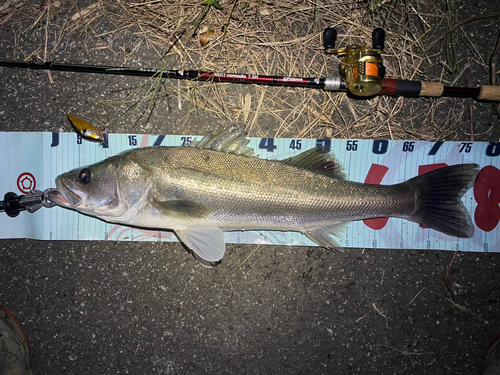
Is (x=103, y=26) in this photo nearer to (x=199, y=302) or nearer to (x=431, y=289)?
(x=199, y=302)

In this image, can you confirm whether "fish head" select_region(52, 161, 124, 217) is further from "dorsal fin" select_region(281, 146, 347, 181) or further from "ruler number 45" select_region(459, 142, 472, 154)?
"ruler number 45" select_region(459, 142, 472, 154)

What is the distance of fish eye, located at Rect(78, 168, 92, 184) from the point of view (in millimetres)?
2266

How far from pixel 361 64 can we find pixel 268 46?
876 millimetres

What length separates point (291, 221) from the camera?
2.40 meters

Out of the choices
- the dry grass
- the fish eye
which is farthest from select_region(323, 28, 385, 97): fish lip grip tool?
the fish eye

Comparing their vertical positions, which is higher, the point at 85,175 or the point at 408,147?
the point at 408,147

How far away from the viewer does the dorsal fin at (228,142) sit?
2.41 meters

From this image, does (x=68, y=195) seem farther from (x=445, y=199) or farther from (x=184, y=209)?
(x=445, y=199)

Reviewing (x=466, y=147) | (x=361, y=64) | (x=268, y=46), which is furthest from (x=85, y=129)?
(x=466, y=147)

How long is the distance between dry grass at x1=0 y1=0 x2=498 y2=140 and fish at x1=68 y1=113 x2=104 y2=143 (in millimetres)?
605

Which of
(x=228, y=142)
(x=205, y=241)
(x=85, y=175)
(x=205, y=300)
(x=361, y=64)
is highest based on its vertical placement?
(x=361, y=64)

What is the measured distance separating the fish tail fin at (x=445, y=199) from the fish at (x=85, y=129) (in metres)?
2.71

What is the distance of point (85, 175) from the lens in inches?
89.3

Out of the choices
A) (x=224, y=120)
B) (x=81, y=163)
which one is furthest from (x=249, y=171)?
(x=81, y=163)
